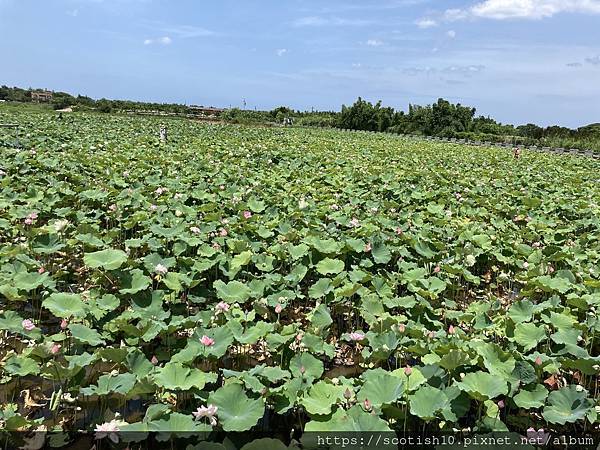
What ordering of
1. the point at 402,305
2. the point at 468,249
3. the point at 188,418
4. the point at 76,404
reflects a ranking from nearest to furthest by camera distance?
→ the point at 188,418 → the point at 76,404 → the point at 402,305 → the point at 468,249

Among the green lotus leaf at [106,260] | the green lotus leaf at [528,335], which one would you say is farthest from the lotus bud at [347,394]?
the green lotus leaf at [106,260]

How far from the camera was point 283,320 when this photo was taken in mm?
3463

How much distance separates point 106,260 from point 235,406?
1720mm

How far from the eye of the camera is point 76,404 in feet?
7.70

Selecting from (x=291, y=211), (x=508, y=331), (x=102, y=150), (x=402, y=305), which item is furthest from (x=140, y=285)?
(x=102, y=150)

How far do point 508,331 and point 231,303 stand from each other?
1651mm

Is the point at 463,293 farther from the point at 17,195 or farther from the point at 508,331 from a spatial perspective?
the point at 17,195

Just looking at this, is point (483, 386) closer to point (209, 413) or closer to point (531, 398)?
point (531, 398)

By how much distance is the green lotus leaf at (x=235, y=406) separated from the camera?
1.92 meters

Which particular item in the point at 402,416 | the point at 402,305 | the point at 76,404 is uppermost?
the point at 402,305

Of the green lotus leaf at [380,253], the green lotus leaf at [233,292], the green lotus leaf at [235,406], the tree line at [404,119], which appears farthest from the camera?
the tree line at [404,119]

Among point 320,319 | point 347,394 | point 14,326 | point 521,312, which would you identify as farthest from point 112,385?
point 521,312

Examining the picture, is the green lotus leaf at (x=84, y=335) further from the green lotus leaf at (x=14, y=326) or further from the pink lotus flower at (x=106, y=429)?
the pink lotus flower at (x=106, y=429)

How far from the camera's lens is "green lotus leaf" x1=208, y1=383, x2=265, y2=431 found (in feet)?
6.29
